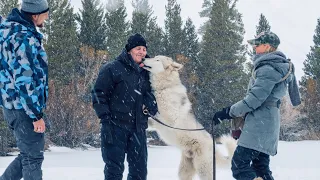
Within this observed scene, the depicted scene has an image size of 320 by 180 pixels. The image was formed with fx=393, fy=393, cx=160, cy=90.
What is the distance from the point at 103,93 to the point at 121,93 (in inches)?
7.7

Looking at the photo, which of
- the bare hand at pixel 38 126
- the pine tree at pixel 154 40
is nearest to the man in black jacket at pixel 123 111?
the bare hand at pixel 38 126

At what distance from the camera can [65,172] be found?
6938mm

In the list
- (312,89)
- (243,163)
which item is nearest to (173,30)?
(312,89)

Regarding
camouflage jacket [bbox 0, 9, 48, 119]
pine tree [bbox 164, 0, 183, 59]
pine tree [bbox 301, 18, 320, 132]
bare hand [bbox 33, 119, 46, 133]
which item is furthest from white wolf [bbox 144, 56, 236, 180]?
pine tree [bbox 301, 18, 320, 132]

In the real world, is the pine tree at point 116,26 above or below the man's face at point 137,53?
above

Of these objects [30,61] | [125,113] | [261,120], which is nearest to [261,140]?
[261,120]

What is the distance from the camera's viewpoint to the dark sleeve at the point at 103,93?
149 inches

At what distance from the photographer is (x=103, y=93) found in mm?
3871

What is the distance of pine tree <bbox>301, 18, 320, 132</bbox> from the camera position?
→ 30.6 metres

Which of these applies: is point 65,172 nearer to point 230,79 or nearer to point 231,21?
point 230,79

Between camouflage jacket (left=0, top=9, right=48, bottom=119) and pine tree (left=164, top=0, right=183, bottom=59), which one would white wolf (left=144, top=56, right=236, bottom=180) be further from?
pine tree (left=164, top=0, right=183, bottom=59)

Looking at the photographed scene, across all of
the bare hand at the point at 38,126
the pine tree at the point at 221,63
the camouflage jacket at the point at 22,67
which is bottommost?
the bare hand at the point at 38,126

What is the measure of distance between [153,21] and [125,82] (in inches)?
1219

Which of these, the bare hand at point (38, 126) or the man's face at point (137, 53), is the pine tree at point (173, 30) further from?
the bare hand at point (38, 126)
